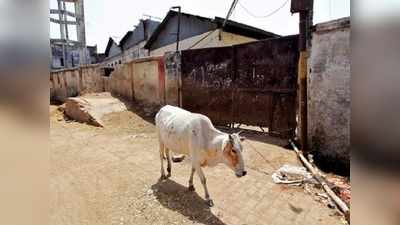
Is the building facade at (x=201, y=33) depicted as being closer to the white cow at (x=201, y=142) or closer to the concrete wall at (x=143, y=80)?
the concrete wall at (x=143, y=80)

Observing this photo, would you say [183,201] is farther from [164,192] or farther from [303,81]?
[303,81]

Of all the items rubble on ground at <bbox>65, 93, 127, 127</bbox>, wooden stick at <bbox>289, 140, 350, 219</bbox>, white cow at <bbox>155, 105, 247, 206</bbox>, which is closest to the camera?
wooden stick at <bbox>289, 140, 350, 219</bbox>

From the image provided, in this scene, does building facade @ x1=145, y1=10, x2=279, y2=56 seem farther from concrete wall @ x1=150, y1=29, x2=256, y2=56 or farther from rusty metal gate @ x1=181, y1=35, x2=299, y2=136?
rusty metal gate @ x1=181, y1=35, x2=299, y2=136

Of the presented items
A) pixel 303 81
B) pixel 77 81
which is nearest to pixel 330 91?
pixel 303 81

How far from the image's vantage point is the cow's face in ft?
12.7

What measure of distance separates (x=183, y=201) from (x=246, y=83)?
15.0ft

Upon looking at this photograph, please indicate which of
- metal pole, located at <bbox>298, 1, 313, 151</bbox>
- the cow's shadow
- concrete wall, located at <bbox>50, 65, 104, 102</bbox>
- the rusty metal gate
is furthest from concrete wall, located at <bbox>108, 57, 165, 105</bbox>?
the cow's shadow

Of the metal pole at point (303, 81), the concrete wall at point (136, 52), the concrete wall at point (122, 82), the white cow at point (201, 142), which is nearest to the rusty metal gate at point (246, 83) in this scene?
the metal pole at point (303, 81)

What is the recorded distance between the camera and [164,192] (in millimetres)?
4711

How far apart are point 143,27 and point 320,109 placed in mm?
23645

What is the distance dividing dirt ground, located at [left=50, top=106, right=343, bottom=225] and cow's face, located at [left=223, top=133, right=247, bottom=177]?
64 cm

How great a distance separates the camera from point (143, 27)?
1051 inches

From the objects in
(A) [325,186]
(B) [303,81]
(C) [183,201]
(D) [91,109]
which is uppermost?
(B) [303,81]

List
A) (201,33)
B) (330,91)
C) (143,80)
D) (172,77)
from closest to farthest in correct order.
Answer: (330,91), (172,77), (143,80), (201,33)
